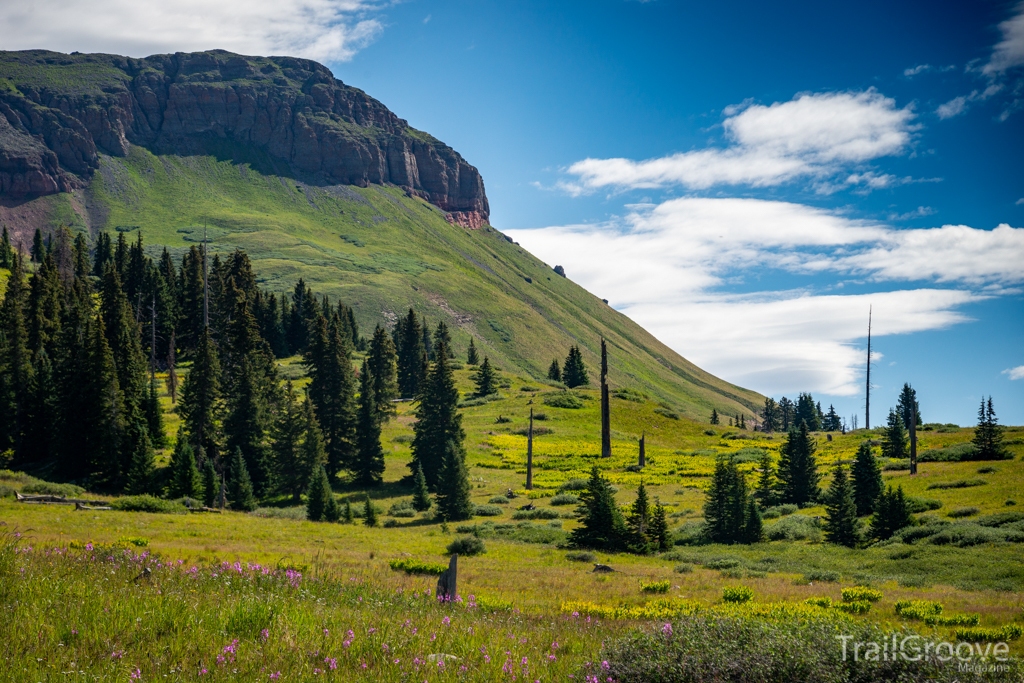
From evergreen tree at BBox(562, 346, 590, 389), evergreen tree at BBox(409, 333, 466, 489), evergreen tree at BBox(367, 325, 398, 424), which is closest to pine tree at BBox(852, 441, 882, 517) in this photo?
evergreen tree at BBox(409, 333, 466, 489)

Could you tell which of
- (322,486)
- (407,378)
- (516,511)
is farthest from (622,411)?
(322,486)

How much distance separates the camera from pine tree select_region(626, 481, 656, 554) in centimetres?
3084

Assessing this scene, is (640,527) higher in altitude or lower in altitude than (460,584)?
lower

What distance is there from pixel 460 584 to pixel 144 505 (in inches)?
892

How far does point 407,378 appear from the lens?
103500mm

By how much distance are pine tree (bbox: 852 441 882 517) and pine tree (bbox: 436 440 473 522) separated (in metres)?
24.3

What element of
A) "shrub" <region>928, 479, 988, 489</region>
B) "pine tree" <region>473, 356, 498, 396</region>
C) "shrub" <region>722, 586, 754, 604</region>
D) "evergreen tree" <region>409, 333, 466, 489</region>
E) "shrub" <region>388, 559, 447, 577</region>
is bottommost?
"shrub" <region>388, 559, 447, 577</region>

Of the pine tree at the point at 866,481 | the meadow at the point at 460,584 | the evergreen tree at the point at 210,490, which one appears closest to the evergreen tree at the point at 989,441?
the meadow at the point at 460,584

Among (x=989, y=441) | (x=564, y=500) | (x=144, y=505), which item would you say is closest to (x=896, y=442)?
(x=989, y=441)

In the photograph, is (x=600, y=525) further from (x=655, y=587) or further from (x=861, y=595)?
(x=861, y=595)

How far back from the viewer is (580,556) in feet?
90.9

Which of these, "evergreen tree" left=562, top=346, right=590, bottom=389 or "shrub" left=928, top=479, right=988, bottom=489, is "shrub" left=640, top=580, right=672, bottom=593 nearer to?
"shrub" left=928, top=479, right=988, bottom=489

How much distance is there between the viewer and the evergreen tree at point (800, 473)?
47.5 meters

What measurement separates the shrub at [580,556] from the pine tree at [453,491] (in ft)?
57.8
